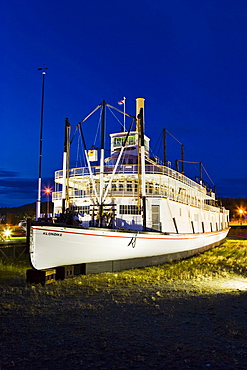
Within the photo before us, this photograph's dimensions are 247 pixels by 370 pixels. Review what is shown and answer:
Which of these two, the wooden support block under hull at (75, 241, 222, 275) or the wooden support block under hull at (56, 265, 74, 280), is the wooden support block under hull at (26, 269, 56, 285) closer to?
the wooden support block under hull at (56, 265, 74, 280)

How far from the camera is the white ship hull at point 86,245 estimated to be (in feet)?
42.7

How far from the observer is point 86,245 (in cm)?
1438

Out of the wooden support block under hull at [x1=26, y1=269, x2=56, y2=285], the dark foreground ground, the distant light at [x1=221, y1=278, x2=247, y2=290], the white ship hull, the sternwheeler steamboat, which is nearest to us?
the dark foreground ground

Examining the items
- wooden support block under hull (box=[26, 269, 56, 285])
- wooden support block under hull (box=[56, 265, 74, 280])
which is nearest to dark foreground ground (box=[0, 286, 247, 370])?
wooden support block under hull (box=[26, 269, 56, 285])

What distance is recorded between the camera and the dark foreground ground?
5.63 meters

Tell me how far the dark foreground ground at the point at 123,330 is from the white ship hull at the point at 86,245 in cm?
214

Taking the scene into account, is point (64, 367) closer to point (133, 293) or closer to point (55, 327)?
point (55, 327)

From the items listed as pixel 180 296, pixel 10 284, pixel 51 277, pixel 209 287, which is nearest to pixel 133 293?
pixel 180 296

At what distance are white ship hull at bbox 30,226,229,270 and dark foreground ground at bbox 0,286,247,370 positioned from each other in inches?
84.1

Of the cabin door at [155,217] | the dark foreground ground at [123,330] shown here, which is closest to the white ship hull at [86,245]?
the cabin door at [155,217]

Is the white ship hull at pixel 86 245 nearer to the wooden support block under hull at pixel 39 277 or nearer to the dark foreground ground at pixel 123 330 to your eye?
the wooden support block under hull at pixel 39 277

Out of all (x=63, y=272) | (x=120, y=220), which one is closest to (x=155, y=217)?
(x=120, y=220)

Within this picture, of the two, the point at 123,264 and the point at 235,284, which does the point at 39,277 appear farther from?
the point at 235,284

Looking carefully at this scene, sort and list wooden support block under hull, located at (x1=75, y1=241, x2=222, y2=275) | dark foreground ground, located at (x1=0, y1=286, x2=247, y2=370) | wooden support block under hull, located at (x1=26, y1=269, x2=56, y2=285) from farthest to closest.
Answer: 1. wooden support block under hull, located at (x1=75, y1=241, x2=222, y2=275)
2. wooden support block under hull, located at (x1=26, y1=269, x2=56, y2=285)
3. dark foreground ground, located at (x1=0, y1=286, x2=247, y2=370)
